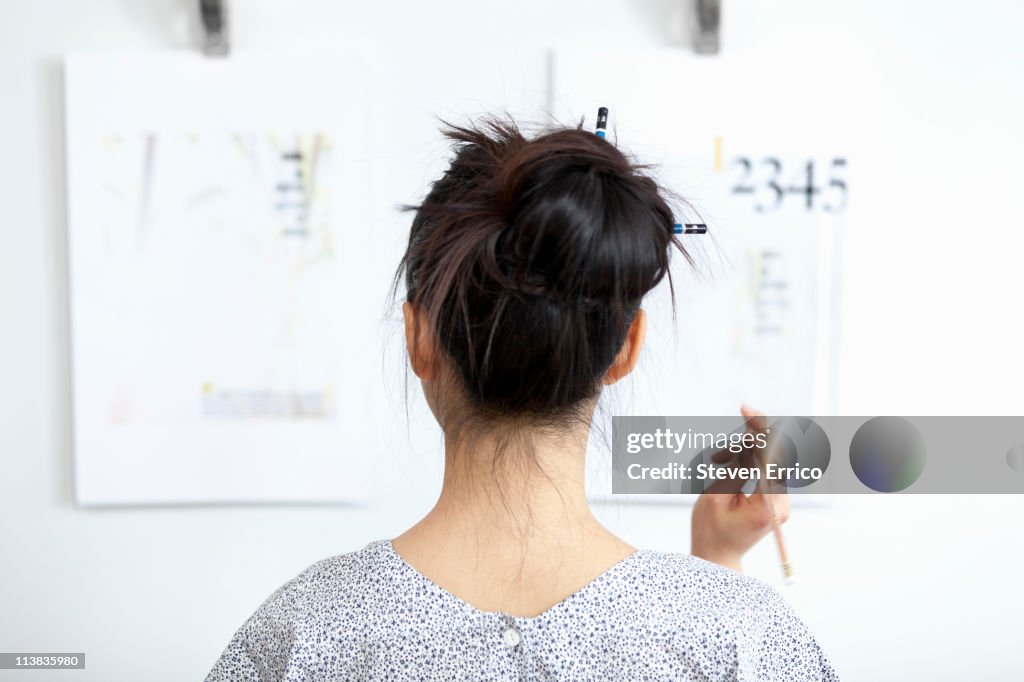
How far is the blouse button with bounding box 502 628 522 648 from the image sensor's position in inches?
23.9

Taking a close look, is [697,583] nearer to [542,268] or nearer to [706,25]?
[542,268]

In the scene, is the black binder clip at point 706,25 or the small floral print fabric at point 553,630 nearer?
the small floral print fabric at point 553,630

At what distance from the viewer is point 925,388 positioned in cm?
140

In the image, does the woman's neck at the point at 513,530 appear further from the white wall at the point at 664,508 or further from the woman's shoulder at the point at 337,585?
the white wall at the point at 664,508

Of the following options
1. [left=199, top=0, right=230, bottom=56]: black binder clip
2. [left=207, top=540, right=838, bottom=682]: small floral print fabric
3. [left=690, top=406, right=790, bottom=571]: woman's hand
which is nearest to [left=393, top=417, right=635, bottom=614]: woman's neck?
[left=207, top=540, right=838, bottom=682]: small floral print fabric

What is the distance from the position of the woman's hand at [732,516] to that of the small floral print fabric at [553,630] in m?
0.17

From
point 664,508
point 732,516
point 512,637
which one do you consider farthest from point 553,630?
point 664,508

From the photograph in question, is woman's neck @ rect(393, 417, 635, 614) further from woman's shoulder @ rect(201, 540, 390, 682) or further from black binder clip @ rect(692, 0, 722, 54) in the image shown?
black binder clip @ rect(692, 0, 722, 54)

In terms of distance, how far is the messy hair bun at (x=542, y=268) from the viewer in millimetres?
589

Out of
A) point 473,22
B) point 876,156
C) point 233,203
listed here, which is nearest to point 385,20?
point 473,22

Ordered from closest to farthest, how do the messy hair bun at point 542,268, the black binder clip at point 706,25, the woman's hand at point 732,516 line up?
the messy hair bun at point 542,268 → the woman's hand at point 732,516 → the black binder clip at point 706,25

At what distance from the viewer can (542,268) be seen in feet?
1.95

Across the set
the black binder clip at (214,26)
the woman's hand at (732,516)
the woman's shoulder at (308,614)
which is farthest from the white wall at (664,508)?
the woman's shoulder at (308,614)

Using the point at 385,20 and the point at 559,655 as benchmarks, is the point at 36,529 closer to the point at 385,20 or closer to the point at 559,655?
the point at 385,20
